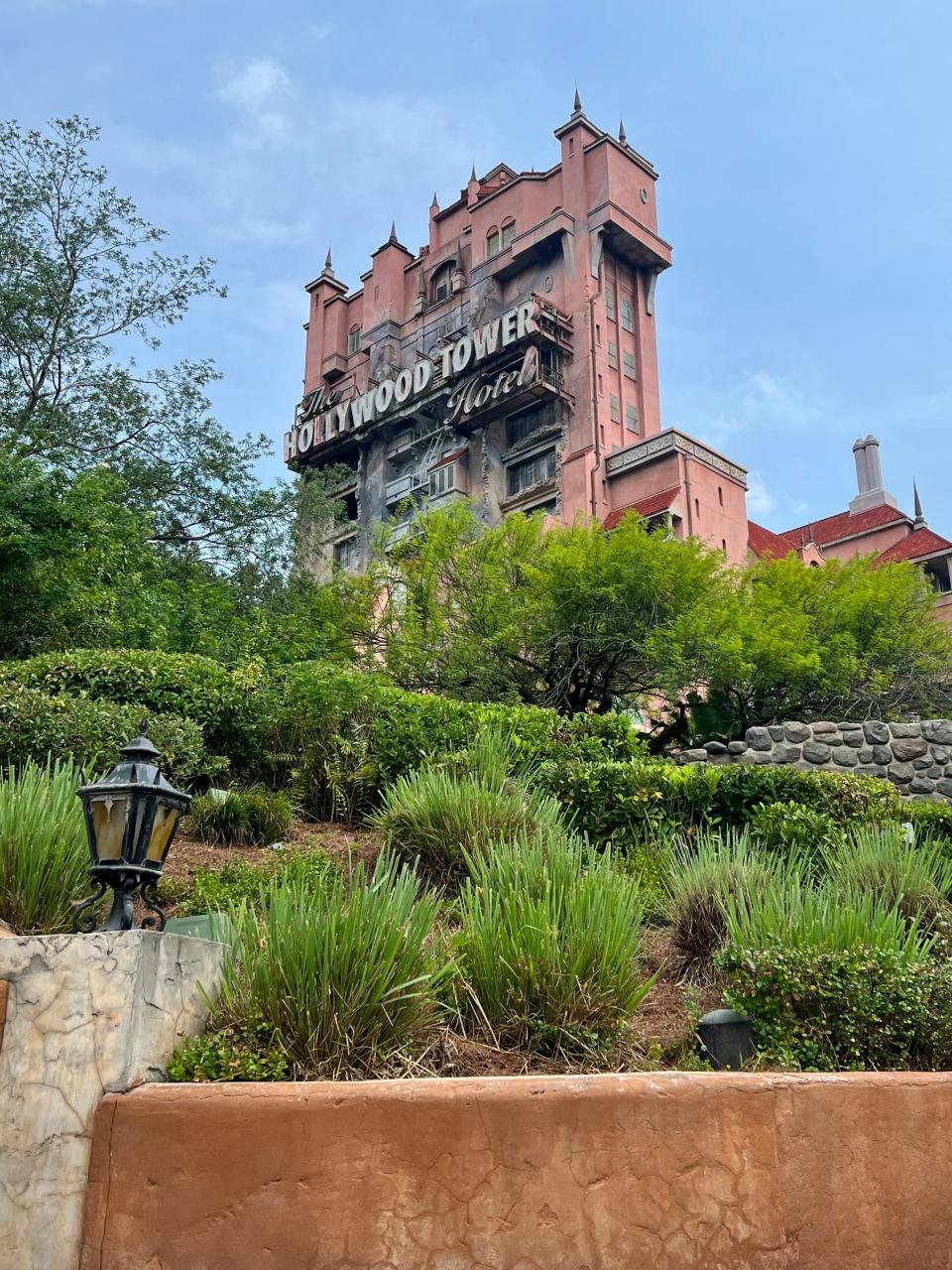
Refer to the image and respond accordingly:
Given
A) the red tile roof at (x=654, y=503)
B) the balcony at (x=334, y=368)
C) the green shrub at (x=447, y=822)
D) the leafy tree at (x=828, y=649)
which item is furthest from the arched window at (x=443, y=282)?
the green shrub at (x=447, y=822)

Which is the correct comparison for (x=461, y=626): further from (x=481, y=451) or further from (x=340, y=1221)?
(x=481, y=451)

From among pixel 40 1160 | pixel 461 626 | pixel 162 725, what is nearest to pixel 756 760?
pixel 162 725

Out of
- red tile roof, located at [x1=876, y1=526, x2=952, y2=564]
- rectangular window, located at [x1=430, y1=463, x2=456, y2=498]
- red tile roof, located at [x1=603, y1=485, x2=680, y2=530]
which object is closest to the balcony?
rectangular window, located at [x1=430, y1=463, x2=456, y2=498]

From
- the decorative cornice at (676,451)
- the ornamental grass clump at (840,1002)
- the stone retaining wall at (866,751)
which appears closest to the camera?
the ornamental grass clump at (840,1002)

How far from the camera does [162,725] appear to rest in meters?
8.94

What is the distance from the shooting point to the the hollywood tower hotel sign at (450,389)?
37.1m

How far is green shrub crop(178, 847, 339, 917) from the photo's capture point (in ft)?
20.3

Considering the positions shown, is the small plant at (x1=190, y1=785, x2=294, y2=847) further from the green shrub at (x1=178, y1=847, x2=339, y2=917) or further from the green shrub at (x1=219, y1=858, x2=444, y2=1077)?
the green shrub at (x1=219, y1=858, x2=444, y2=1077)

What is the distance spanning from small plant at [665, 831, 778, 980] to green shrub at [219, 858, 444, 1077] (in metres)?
2.20

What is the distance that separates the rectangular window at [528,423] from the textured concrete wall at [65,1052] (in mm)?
34661

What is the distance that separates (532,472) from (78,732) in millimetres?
31413

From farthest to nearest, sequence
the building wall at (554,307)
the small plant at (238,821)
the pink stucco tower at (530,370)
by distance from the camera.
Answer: the building wall at (554,307), the pink stucco tower at (530,370), the small plant at (238,821)

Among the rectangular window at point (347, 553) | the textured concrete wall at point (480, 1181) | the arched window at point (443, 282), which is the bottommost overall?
the textured concrete wall at point (480, 1181)

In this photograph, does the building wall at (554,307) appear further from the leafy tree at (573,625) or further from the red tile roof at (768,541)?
the leafy tree at (573,625)
